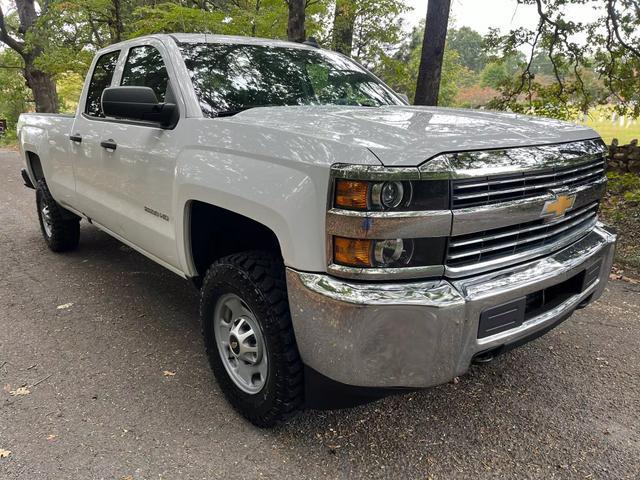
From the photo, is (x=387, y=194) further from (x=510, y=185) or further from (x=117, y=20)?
(x=117, y=20)

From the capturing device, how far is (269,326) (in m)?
2.16

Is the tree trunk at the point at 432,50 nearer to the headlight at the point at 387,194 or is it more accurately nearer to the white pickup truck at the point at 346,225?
the white pickup truck at the point at 346,225

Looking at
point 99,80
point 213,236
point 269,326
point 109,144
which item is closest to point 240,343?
point 269,326

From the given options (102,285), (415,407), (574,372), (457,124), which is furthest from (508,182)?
(102,285)

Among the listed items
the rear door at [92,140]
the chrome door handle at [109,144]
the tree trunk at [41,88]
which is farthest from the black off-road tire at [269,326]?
the tree trunk at [41,88]

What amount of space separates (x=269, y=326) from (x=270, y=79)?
1765 millimetres

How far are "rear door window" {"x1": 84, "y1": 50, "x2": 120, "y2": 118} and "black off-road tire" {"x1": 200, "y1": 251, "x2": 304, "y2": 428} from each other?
2.30 m

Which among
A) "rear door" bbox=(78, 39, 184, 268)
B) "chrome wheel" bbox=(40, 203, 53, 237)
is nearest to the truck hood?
"rear door" bbox=(78, 39, 184, 268)

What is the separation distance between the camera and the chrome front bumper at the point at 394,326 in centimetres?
182

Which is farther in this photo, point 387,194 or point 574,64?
point 574,64

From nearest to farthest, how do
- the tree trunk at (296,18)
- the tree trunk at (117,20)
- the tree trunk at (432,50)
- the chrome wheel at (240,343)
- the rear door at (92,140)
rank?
the chrome wheel at (240,343) < the rear door at (92,140) < the tree trunk at (432,50) < the tree trunk at (296,18) < the tree trunk at (117,20)

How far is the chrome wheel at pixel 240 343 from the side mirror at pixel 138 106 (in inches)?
42.5

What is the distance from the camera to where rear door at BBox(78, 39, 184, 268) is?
2863 mm

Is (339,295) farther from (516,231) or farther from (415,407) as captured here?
(415,407)
